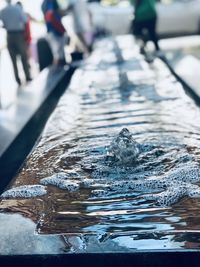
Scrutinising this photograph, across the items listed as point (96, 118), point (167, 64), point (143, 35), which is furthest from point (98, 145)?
point (143, 35)

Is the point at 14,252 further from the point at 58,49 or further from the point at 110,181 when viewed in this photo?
the point at 58,49

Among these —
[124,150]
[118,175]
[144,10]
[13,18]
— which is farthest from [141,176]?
[144,10]

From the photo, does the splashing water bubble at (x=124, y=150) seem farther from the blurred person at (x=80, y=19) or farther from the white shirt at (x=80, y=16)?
the white shirt at (x=80, y=16)

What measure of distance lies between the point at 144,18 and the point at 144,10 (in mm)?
149

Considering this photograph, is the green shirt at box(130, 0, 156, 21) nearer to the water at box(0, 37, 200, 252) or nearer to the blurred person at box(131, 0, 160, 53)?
the blurred person at box(131, 0, 160, 53)

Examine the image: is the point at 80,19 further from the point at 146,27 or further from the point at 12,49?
the point at 12,49

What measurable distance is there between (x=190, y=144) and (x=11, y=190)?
4.26 ft

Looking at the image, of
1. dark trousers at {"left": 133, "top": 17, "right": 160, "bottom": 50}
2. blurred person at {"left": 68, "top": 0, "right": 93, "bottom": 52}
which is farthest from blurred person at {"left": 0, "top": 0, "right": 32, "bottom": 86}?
dark trousers at {"left": 133, "top": 17, "right": 160, "bottom": 50}

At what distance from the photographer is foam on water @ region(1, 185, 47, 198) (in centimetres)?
258

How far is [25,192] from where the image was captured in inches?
103

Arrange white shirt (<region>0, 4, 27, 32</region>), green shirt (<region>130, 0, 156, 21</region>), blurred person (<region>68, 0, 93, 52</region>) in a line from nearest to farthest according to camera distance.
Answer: white shirt (<region>0, 4, 27, 32</region>)
green shirt (<region>130, 0, 156, 21</region>)
blurred person (<region>68, 0, 93, 52</region>)

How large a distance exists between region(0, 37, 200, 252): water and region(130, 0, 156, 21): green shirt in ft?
13.6

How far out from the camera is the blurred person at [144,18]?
9.10m

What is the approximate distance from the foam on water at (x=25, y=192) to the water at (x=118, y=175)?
Answer: 1.1 inches
